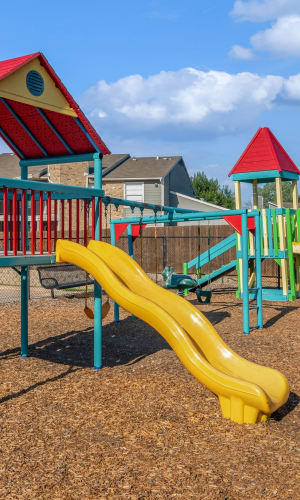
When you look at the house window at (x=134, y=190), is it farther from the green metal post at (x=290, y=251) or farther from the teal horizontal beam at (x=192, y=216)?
the teal horizontal beam at (x=192, y=216)

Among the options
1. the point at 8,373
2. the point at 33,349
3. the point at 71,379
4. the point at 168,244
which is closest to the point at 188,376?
the point at 71,379

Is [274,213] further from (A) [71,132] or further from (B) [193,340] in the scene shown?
(B) [193,340]

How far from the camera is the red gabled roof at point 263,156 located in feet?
45.6

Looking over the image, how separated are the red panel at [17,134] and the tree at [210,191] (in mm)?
47909

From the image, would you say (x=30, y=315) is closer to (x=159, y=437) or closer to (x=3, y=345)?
(x=3, y=345)

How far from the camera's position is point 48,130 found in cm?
696

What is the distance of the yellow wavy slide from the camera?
460 centimetres

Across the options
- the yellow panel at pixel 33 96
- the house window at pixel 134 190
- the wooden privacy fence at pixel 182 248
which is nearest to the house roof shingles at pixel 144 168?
the house window at pixel 134 190

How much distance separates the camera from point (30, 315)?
10617 mm

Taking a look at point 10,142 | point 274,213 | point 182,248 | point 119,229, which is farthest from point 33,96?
point 182,248

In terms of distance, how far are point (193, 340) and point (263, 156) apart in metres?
9.84

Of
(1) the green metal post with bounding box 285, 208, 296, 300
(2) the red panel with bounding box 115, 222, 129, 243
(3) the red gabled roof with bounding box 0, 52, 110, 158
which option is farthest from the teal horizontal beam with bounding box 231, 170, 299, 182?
(3) the red gabled roof with bounding box 0, 52, 110, 158

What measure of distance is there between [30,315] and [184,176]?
87.1ft

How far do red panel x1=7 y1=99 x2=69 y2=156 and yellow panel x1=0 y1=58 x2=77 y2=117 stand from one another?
64cm
